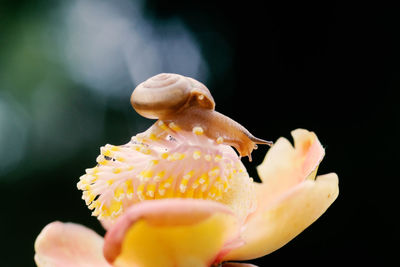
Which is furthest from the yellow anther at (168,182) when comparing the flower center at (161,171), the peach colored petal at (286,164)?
the peach colored petal at (286,164)

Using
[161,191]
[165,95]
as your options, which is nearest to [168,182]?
[161,191]

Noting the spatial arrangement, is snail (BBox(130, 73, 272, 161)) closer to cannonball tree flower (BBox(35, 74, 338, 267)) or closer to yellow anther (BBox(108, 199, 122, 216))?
cannonball tree flower (BBox(35, 74, 338, 267))

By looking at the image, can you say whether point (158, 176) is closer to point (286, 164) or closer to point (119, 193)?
point (119, 193)

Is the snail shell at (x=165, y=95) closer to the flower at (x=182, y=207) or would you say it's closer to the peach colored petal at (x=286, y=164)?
the flower at (x=182, y=207)

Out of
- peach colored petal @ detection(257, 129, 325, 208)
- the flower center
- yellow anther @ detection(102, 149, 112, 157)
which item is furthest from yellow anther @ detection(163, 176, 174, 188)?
peach colored petal @ detection(257, 129, 325, 208)

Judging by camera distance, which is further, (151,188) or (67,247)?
(67,247)

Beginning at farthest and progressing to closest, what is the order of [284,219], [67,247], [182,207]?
[67,247]
[284,219]
[182,207]
